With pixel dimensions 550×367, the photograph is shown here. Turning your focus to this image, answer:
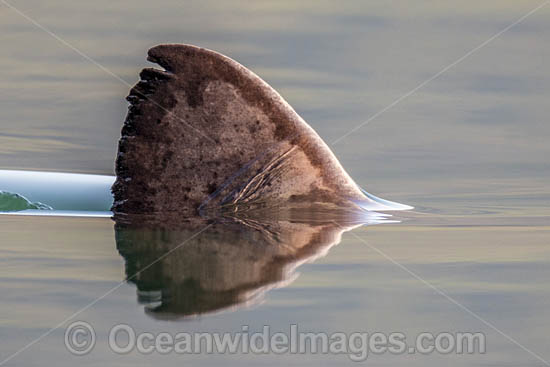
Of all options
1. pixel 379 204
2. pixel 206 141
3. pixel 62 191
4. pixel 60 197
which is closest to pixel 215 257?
pixel 206 141

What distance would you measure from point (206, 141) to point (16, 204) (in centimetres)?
161

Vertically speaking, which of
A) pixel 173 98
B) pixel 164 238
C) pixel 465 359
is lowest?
pixel 465 359

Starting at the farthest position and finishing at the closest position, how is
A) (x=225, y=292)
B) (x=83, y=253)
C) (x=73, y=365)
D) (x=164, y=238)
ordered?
(x=164, y=238), (x=83, y=253), (x=225, y=292), (x=73, y=365)

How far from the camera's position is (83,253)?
4770mm

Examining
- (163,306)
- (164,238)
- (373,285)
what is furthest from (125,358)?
(164,238)

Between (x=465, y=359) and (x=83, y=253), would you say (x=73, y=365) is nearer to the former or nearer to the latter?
(x=465, y=359)

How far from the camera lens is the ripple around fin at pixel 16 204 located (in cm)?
680

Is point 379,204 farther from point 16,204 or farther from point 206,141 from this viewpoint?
point 16,204

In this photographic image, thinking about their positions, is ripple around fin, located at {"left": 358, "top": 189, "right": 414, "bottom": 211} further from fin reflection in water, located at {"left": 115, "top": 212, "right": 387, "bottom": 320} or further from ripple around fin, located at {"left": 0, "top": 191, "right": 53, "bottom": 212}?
ripple around fin, located at {"left": 0, "top": 191, "right": 53, "bottom": 212}

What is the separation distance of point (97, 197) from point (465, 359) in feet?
14.9

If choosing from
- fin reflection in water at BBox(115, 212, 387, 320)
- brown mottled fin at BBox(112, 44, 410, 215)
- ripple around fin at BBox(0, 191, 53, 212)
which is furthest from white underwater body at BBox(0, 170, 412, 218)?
fin reflection in water at BBox(115, 212, 387, 320)

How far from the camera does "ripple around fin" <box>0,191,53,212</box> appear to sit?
6.80 m

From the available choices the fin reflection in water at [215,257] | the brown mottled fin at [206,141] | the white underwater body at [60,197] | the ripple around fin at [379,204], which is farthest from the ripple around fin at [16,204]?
the ripple around fin at [379,204]

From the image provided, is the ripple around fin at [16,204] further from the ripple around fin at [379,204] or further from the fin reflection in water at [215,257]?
the ripple around fin at [379,204]
